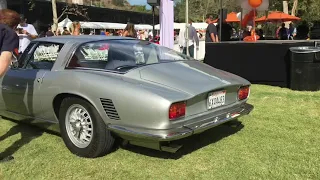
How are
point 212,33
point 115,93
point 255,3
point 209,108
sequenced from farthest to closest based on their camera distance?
point 212,33
point 255,3
point 209,108
point 115,93

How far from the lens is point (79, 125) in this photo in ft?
12.7

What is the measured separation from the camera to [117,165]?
3.67m

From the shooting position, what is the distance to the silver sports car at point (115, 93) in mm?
3354

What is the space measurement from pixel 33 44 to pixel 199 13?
154 feet

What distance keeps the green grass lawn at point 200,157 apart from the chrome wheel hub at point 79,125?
18 centimetres

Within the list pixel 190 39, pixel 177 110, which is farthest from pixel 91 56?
pixel 190 39

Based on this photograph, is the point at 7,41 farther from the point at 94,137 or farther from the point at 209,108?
the point at 209,108

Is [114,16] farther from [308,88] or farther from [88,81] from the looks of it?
[88,81]

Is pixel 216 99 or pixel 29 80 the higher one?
pixel 29 80

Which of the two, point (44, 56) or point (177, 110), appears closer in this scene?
point (177, 110)

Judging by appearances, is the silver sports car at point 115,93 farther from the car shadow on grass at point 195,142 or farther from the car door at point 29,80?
the car shadow on grass at point 195,142

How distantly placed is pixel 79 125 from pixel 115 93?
27.0 inches

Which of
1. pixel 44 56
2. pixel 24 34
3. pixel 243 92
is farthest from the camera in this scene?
pixel 24 34

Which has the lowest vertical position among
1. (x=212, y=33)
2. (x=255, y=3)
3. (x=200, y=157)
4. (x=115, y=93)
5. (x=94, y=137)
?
(x=200, y=157)
